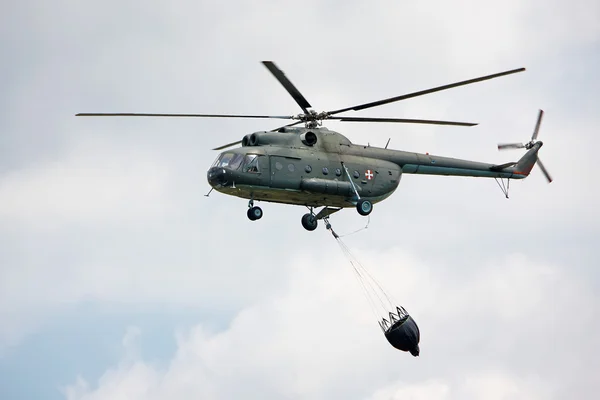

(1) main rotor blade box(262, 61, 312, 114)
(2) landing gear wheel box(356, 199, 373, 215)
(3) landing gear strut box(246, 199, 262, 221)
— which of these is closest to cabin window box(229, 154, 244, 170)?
(3) landing gear strut box(246, 199, 262, 221)

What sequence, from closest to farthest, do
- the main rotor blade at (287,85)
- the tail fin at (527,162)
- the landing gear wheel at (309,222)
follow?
the main rotor blade at (287,85) < the landing gear wheel at (309,222) < the tail fin at (527,162)

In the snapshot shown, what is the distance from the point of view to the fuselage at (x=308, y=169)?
123 ft

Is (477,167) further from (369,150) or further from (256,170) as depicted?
(256,170)

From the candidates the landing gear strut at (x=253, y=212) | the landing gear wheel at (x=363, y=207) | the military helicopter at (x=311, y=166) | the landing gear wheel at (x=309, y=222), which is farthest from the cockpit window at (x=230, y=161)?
the landing gear wheel at (x=363, y=207)

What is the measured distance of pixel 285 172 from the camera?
38375mm

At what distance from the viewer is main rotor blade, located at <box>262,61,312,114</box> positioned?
35938 mm

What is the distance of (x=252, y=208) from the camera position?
1511 inches

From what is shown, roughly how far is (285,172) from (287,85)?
137 inches

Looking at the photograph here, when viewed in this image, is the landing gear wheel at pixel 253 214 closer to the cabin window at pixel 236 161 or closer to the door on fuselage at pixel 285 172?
the door on fuselage at pixel 285 172

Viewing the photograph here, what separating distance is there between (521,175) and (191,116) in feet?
59.8

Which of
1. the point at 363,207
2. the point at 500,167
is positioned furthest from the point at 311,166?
the point at 500,167

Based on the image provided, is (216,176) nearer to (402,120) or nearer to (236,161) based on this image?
(236,161)

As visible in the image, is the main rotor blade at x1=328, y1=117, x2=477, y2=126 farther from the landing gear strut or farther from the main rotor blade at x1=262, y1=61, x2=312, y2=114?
the landing gear strut

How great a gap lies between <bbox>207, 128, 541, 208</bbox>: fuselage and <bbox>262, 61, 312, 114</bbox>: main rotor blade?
1.30 meters
